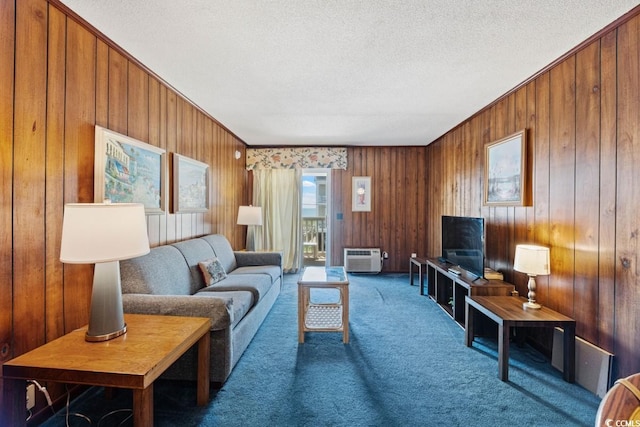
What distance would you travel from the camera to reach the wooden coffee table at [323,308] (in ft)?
8.46

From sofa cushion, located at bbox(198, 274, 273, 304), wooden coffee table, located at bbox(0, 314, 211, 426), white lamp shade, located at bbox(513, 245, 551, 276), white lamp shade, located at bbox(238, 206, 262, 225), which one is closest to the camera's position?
wooden coffee table, located at bbox(0, 314, 211, 426)

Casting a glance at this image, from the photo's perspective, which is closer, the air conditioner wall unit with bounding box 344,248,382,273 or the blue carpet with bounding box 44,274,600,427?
the blue carpet with bounding box 44,274,600,427

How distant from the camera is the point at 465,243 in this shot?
3127mm

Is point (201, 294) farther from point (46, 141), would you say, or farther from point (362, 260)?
point (362, 260)

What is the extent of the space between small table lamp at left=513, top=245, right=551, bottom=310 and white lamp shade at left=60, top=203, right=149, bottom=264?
269cm

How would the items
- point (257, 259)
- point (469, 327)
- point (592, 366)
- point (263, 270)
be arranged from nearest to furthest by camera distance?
point (592, 366), point (469, 327), point (263, 270), point (257, 259)

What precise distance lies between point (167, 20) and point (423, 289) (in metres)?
4.21

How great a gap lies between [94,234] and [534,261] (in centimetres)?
285

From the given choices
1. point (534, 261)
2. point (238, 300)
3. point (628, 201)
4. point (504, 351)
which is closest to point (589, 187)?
point (628, 201)

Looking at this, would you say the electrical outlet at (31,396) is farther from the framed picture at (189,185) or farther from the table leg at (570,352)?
the table leg at (570,352)

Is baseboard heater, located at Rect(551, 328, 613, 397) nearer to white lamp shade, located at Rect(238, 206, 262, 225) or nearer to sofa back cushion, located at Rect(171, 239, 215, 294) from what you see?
sofa back cushion, located at Rect(171, 239, 215, 294)

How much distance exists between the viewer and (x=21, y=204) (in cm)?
147

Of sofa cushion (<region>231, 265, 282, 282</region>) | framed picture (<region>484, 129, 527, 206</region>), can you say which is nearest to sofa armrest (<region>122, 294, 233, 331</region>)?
sofa cushion (<region>231, 265, 282, 282</region>)

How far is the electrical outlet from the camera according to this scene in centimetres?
151
